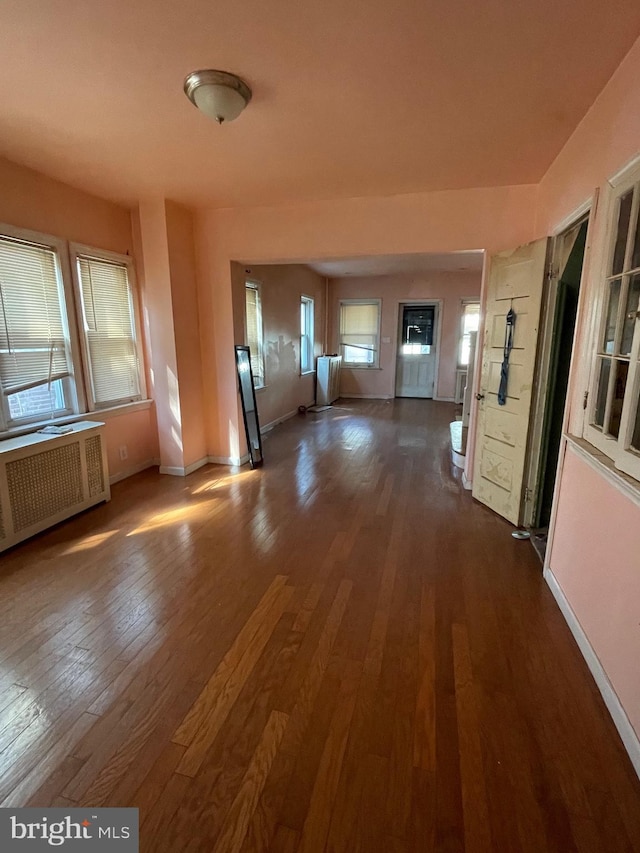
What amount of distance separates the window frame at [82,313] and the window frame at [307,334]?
11.9ft

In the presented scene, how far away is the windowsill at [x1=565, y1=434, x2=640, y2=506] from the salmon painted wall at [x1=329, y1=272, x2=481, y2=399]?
21.7 ft

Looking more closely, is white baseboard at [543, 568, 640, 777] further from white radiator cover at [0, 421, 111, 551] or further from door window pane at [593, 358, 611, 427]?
white radiator cover at [0, 421, 111, 551]

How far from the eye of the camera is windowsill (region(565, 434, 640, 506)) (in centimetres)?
149

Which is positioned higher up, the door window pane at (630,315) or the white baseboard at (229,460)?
the door window pane at (630,315)

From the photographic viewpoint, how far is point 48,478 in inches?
115

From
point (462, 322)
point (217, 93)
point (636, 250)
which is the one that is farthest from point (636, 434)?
point (462, 322)

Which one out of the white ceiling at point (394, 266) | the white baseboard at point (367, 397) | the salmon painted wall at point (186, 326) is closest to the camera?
the salmon painted wall at point (186, 326)

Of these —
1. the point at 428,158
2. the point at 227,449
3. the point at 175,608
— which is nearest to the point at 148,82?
the point at 428,158

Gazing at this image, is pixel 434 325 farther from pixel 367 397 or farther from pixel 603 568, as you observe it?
pixel 603 568

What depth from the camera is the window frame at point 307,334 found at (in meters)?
7.43

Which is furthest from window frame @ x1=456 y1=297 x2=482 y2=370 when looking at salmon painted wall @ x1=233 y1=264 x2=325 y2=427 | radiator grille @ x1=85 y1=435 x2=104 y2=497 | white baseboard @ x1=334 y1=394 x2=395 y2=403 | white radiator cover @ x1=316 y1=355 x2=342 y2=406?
radiator grille @ x1=85 y1=435 x2=104 y2=497

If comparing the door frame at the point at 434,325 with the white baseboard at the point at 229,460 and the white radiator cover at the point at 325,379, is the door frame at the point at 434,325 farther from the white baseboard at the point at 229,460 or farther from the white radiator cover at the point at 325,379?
the white baseboard at the point at 229,460

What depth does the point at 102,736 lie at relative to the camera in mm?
1441

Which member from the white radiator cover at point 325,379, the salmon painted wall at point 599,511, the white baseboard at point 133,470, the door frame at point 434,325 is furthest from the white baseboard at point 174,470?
the door frame at point 434,325
